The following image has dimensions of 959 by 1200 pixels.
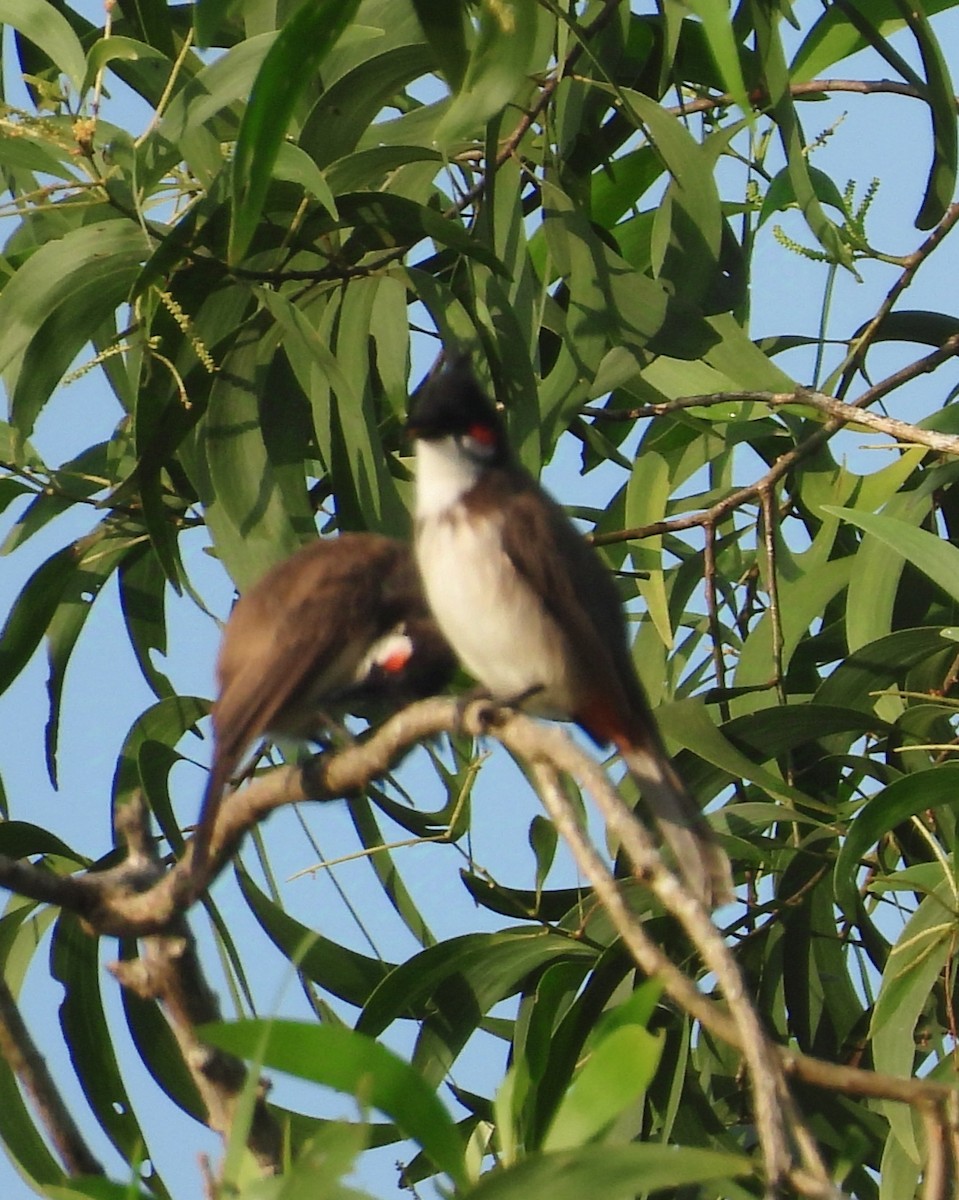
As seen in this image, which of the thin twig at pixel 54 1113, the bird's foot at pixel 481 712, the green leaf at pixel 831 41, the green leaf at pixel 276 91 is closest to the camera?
the thin twig at pixel 54 1113

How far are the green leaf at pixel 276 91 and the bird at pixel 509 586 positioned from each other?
454 millimetres

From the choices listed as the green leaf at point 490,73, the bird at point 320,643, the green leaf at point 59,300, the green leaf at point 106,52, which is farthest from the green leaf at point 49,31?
the bird at point 320,643

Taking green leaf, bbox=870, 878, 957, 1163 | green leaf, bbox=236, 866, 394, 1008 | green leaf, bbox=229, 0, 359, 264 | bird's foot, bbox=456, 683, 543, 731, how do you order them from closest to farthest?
1. green leaf, bbox=229, 0, 359, 264
2. bird's foot, bbox=456, 683, 543, 731
3. green leaf, bbox=870, 878, 957, 1163
4. green leaf, bbox=236, 866, 394, 1008

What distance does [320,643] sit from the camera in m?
2.28

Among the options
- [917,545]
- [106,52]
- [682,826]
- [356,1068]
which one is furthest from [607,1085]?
[106,52]

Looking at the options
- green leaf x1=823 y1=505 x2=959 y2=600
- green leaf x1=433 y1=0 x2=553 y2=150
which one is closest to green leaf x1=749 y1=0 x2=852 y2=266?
green leaf x1=823 y1=505 x2=959 y2=600

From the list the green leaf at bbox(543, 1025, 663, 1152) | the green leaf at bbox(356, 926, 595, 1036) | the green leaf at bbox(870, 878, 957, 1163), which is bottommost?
the green leaf at bbox(870, 878, 957, 1163)

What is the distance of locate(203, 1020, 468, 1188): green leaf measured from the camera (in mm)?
1167

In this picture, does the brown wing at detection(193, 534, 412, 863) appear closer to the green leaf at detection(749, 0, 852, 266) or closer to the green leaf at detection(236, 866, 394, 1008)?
the green leaf at detection(236, 866, 394, 1008)

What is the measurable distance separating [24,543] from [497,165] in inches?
38.2

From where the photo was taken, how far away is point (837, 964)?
2850 millimetres

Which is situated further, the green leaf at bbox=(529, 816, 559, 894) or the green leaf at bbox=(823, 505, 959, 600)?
the green leaf at bbox=(529, 816, 559, 894)

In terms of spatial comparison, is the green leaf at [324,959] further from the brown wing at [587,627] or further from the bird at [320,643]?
the brown wing at [587,627]

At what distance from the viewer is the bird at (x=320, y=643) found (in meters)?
2.19
